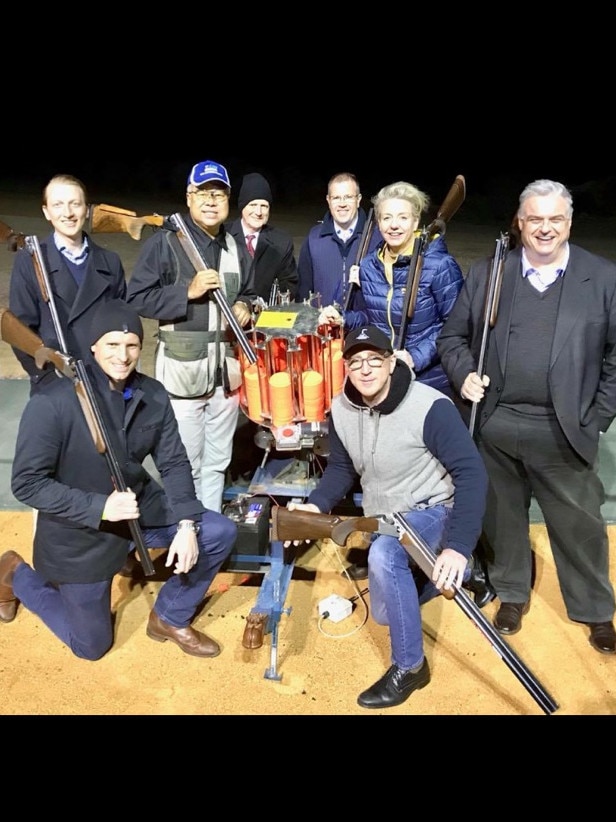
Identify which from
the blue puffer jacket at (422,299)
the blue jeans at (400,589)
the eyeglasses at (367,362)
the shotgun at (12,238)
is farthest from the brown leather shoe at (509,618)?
the shotgun at (12,238)

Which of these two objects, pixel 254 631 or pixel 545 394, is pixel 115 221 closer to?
pixel 254 631

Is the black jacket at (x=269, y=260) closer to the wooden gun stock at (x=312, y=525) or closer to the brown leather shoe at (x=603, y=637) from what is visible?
the wooden gun stock at (x=312, y=525)

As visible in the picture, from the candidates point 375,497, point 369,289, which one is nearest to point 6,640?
point 375,497

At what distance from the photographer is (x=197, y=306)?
416 cm

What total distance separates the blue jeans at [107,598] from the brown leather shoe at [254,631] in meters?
0.28

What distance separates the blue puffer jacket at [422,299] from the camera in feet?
13.5

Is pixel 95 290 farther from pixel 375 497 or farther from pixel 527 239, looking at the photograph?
pixel 527 239

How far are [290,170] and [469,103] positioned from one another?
5179 mm

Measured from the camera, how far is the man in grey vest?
4.13 m

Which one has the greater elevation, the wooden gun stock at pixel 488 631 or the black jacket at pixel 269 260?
the black jacket at pixel 269 260

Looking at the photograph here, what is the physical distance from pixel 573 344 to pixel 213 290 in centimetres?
183

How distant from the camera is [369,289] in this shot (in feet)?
14.2

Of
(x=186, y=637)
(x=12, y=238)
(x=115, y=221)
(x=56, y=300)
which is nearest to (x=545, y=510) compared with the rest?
(x=186, y=637)

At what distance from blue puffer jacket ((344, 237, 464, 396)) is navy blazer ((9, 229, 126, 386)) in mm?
1462
